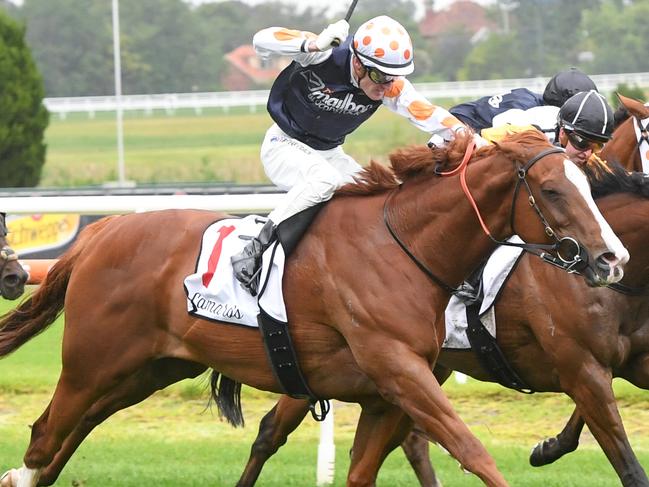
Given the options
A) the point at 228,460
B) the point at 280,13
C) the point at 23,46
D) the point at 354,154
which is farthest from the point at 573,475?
the point at 280,13

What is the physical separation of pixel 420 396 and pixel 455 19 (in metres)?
58.9

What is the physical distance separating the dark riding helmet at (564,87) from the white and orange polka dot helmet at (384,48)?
144 cm

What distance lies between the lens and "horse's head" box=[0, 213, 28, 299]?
21.3 ft

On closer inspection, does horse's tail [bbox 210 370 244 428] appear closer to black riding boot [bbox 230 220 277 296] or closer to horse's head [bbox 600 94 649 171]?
black riding boot [bbox 230 220 277 296]

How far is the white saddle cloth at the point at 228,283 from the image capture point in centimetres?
470

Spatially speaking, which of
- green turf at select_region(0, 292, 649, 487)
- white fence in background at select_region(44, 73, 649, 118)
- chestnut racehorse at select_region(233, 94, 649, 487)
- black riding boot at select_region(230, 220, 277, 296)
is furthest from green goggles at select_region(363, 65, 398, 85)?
white fence in background at select_region(44, 73, 649, 118)

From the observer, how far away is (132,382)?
205 inches

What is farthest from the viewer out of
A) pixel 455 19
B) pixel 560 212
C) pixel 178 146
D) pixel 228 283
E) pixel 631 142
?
pixel 455 19

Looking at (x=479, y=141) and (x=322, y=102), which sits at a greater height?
(x=479, y=141)

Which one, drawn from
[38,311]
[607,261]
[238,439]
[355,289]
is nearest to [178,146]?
[238,439]

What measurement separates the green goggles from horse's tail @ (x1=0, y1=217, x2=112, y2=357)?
144 cm

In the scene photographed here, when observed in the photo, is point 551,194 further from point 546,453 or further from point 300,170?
point 546,453

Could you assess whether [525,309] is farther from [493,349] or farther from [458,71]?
[458,71]

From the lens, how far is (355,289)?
4496 mm
